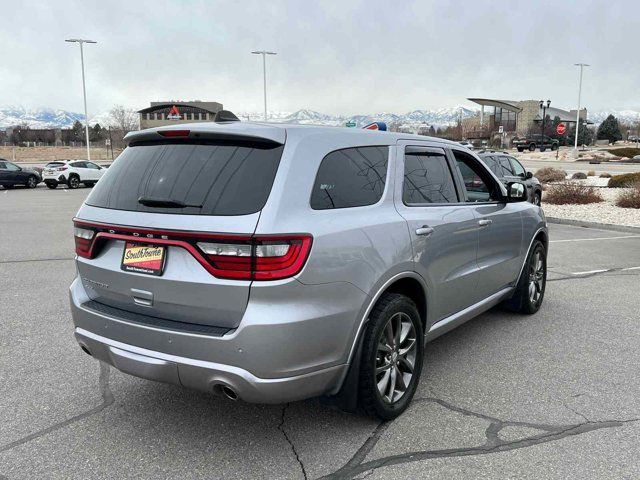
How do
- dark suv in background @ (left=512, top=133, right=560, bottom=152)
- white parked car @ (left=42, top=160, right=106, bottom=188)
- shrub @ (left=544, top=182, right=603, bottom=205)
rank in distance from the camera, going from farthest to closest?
dark suv in background @ (left=512, top=133, right=560, bottom=152), white parked car @ (left=42, top=160, right=106, bottom=188), shrub @ (left=544, top=182, right=603, bottom=205)

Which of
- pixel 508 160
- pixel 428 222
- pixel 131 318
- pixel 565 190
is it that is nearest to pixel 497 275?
pixel 428 222

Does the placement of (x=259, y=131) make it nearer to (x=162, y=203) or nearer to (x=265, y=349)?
(x=162, y=203)

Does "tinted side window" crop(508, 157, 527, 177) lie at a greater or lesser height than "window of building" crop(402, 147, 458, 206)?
lesser

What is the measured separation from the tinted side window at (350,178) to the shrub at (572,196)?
51.0 ft

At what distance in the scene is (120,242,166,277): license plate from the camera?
298 cm

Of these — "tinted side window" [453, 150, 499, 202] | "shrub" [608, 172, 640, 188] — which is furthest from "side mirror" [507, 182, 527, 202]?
"shrub" [608, 172, 640, 188]

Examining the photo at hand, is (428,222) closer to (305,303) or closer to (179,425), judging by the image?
(305,303)

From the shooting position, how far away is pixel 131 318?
10.3 feet

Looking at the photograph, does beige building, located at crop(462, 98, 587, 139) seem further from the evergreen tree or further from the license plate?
the license plate

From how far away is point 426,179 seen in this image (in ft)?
13.3

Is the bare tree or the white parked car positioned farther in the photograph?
the bare tree

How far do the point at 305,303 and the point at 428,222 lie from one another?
52.7 inches

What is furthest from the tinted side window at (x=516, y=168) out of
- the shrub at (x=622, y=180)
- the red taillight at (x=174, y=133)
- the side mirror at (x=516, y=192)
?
the red taillight at (x=174, y=133)

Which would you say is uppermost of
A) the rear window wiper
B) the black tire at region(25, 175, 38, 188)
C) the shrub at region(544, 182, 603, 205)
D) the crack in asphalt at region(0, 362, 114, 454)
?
the rear window wiper
